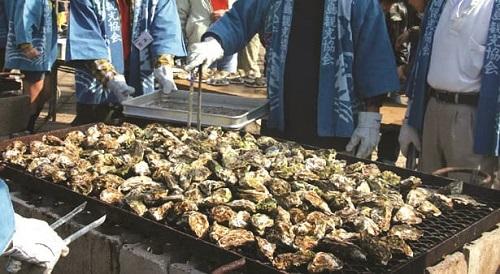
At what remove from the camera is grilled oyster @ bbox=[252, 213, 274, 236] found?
244cm

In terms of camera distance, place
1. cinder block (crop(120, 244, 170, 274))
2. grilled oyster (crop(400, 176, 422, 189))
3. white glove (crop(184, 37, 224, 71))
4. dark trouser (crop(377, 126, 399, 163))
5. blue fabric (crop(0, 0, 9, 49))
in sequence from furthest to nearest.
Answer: blue fabric (crop(0, 0, 9, 49)) → dark trouser (crop(377, 126, 399, 163)) → white glove (crop(184, 37, 224, 71)) → grilled oyster (crop(400, 176, 422, 189)) → cinder block (crop(120, 244, 170, 274))

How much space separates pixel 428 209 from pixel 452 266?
0.34 meters

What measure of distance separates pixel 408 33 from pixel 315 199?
14.8 ft

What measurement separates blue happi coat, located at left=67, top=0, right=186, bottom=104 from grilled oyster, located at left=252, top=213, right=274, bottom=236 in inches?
94.3

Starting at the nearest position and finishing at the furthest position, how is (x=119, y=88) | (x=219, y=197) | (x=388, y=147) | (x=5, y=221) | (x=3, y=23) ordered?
(x=5, y=221) → (x=219, y=197) → (x=119, y=88) → (x=388, y=147) → (x=3, y=23)

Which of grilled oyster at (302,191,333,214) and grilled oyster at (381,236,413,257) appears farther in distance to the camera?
grilled oyster at (302,191,333,214)

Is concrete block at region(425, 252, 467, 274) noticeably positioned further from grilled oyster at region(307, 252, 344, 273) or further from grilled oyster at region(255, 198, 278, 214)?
grilled oyster at region(255, 198, 278, 214)

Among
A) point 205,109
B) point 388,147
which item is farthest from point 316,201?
point 388,147

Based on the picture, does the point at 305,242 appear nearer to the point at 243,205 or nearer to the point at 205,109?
the point at 243,205

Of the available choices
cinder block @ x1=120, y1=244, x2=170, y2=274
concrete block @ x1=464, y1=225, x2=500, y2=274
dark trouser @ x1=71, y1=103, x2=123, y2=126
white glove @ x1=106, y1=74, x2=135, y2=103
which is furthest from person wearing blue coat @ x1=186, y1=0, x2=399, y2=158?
cinder block @ x1=120, y1=244, x2=170, y2=274

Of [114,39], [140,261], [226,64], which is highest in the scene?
[114,39]

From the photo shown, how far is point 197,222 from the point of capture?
2453mm

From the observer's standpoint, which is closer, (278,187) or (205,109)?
(278,187)

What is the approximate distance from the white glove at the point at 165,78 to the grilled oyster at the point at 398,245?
7.70 feet
